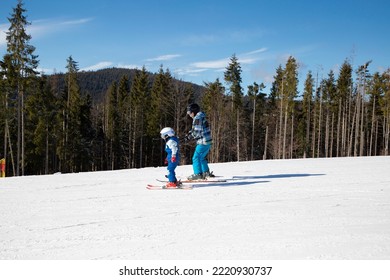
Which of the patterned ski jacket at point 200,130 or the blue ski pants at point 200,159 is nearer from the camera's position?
the patterned ski jacket at point 200,130

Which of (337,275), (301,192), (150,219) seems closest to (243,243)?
(337,275)

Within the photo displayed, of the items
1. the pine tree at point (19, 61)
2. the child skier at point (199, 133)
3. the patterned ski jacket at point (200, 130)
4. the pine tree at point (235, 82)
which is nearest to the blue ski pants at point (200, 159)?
the child skier at point (199, 133)

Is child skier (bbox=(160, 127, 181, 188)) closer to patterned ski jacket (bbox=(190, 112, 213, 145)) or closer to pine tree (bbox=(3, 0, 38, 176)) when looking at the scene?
patterned ski jacket (bbox=(190, 112, 213, 145))

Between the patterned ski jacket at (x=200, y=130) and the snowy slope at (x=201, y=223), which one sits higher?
the patterned ski jacket at (x=200, y=130)

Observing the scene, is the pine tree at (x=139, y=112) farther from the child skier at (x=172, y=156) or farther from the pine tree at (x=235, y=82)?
the child skier at (x=172, y=156)

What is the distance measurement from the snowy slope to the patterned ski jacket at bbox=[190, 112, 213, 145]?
55.4 inches

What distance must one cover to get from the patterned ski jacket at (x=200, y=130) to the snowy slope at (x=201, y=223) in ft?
Result: 4.61

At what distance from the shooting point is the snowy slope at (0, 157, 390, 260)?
3475mm

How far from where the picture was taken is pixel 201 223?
457 centimetres

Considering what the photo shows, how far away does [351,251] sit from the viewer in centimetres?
333

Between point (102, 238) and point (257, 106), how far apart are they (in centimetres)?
5447

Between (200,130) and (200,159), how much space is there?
0.87 m

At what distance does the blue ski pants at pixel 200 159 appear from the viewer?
8.70 metres

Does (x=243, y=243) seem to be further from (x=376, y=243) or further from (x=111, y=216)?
(x=111, y=216)
